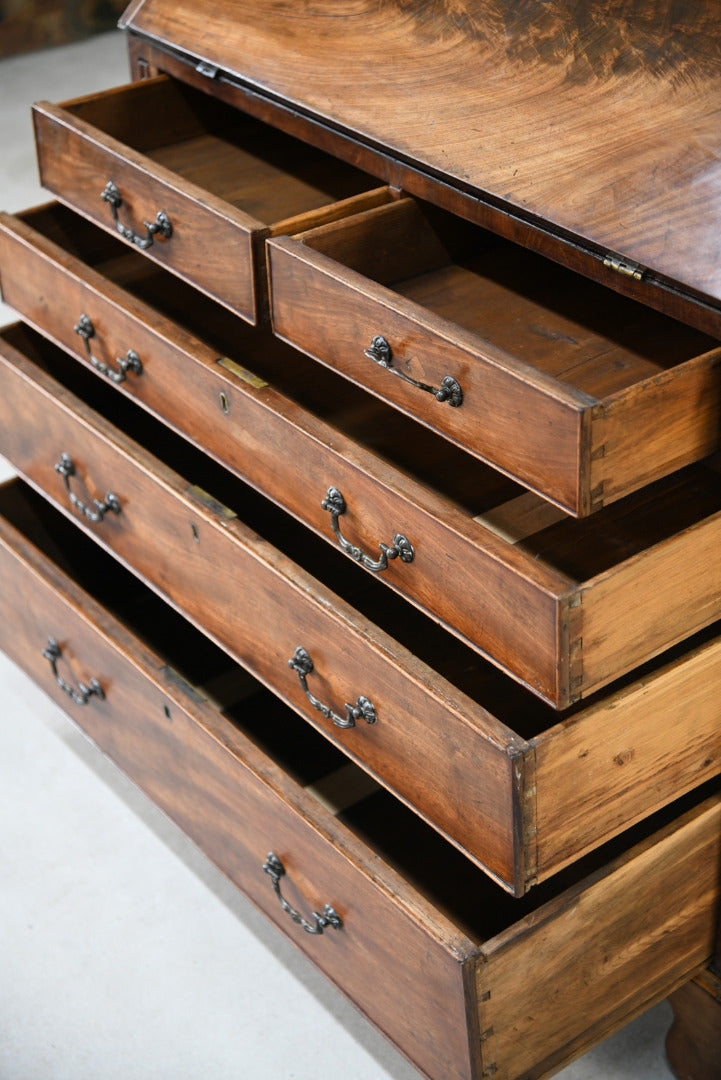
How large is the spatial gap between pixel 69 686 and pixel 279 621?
0.50 metres

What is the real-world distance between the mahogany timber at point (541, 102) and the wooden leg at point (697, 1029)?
737 mm

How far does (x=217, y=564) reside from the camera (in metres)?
1.50

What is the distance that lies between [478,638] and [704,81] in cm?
52

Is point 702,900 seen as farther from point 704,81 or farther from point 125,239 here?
point 125,239

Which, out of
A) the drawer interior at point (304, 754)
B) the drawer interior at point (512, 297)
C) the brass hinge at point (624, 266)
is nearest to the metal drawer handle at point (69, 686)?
the drawer interior at point (304, 754)

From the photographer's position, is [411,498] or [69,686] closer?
[411,498]

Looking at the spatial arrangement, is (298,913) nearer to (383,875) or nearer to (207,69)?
(383,875)

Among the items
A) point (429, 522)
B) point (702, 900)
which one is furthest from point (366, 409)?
point (702, 900)

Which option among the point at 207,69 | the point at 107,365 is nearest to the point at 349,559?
the point at 107,365

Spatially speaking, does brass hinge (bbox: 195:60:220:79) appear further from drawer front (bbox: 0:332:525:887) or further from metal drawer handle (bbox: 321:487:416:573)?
metal drawer handle (bbox: 321:487:416:573)

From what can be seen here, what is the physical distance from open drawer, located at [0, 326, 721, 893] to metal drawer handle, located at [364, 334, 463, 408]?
0.23 m

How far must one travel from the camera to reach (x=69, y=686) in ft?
5.99

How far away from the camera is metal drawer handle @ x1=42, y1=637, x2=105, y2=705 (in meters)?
1.75

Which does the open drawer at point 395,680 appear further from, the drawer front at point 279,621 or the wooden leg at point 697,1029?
the wooden leg at point 697,1029
